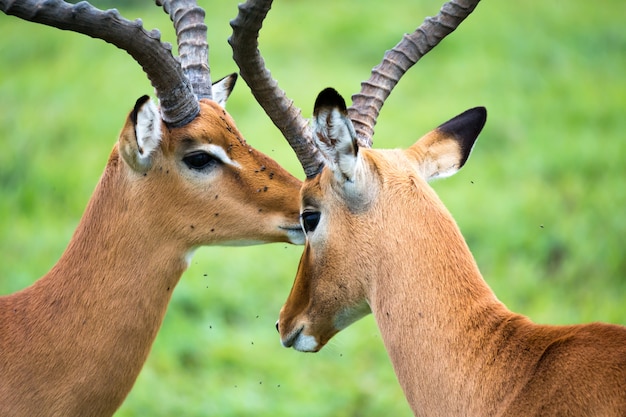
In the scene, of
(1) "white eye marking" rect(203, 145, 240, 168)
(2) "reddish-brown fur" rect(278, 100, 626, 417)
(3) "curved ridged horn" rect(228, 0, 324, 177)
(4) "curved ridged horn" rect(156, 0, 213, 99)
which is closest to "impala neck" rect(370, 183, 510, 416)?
(2) "reddish-brown fur" rect(278, 100, 626, 417)

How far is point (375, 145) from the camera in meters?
8.95

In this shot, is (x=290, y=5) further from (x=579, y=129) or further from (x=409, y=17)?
(x=579, y=129)

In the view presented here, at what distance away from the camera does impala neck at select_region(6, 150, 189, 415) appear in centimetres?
357

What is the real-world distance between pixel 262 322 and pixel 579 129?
4.77 meters

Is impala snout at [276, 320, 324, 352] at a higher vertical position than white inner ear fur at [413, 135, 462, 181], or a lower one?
lower

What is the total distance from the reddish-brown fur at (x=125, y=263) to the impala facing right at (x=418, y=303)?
1.31ft

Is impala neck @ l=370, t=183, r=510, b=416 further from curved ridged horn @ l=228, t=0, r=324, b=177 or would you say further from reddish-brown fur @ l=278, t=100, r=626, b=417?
curved ridged horn @ l=228, t=0, r=324, b=177

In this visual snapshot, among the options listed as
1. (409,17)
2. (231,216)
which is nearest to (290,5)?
(409,17)

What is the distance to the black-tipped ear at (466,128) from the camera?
3.84m

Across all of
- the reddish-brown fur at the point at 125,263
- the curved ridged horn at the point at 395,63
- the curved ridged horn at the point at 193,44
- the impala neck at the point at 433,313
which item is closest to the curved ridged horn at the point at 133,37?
the reddish-brown fur at the point at 125,263

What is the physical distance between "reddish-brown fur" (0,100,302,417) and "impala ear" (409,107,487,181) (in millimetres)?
576

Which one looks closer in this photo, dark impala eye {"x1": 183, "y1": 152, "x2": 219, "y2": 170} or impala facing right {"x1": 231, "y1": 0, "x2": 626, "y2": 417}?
impala facing right {"x1": 231, "y1": 0, "x2": 626, "y2": 417}

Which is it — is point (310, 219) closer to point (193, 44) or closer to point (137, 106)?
point (137, 106)

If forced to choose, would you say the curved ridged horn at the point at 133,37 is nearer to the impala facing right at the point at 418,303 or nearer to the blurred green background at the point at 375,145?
the impala facing right at the point at 418,303
